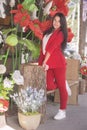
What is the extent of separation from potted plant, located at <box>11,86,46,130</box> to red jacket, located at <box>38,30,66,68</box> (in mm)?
514

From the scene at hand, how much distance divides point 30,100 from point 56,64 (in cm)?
69

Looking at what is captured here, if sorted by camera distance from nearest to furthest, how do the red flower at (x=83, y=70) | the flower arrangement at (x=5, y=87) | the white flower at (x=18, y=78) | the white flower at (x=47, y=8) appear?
the flower arrangement at (x=5, y=87)
the white flower at (x=18, y=78)
the white flower at (x=47, y=8)
the red flower at (x=83, y=70)

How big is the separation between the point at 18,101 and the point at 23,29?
50.9 inches

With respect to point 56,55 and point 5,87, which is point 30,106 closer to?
point 5,87

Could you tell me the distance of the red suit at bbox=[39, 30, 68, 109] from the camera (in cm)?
363

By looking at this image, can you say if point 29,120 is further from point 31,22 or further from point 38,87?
point 31,22

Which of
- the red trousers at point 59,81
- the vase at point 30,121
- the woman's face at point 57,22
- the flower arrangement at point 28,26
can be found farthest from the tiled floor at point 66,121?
the woman's face at point 57,22

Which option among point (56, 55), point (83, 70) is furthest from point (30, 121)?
point (83, 70)

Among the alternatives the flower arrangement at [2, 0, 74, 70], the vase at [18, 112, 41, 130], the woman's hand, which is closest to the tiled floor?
the vase at [18, 112, 41, 130]

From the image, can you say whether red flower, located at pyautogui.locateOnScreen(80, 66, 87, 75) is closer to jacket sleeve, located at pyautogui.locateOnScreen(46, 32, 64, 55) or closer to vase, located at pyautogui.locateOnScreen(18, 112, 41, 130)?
jacket sleeve, located at pyautogui.locateOnScreen(46, 32, 64, 55)

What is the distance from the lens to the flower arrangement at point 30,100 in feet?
10.7

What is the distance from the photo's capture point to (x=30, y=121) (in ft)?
10.8

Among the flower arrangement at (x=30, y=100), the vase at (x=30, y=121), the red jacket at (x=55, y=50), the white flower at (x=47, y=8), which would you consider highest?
the white flower at (x=47, y=8)

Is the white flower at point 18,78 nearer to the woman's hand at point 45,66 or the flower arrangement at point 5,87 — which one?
the flower arrangement at point 5,87
